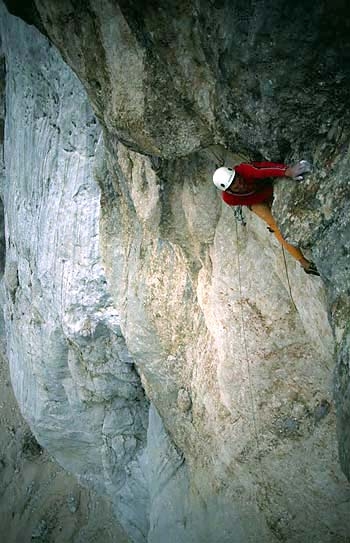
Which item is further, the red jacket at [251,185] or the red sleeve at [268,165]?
the red jacket at [251,185]

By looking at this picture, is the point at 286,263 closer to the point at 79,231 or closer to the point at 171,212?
the point at 171,212

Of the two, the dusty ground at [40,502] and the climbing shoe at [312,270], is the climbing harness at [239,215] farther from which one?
Answer: the dusty ground at [40,502]

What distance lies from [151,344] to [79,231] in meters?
1.67

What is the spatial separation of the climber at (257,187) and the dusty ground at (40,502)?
Answer: 293 inches

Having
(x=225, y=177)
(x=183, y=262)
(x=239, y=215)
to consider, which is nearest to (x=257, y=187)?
(x=225, y=177)

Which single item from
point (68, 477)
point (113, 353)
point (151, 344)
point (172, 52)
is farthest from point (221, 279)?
point (68, 477)

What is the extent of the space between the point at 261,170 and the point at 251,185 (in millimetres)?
232

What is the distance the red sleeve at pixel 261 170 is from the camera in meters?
2.91

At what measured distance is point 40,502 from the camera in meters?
9.55

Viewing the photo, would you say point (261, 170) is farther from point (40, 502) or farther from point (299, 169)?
point (40, 502)

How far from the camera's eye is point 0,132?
793cm

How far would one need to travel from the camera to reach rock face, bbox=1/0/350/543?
2688 mm

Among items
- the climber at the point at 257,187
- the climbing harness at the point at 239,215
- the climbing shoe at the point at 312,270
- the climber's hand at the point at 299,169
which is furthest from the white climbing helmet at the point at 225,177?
the climbing shoe at the point at 312,270

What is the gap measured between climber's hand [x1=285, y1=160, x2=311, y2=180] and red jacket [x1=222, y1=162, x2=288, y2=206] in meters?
0.19
